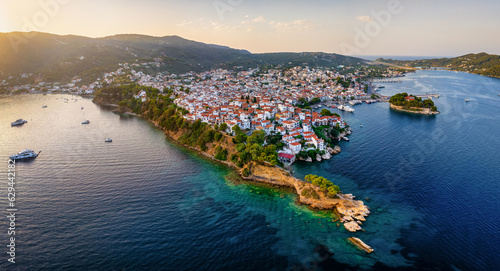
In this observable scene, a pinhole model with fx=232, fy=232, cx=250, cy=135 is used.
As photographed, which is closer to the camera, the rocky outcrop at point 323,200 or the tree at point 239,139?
the rocky outcrop at point 323,200

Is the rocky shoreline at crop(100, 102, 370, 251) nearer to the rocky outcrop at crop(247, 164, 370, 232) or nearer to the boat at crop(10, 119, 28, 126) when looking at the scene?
the rocky outcrop at crop(247, 164, 370, 232)

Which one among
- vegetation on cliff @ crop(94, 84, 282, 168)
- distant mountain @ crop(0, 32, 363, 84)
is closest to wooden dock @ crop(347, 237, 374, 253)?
vegetation on cliff @ crop(94, 84, 282, 168)

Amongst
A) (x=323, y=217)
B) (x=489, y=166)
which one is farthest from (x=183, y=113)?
(x=489, y=166)

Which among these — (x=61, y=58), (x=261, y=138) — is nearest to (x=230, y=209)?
(x=261, y=138)

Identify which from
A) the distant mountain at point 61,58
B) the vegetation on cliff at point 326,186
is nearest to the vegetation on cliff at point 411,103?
the vegetation on cliff at point 326,186

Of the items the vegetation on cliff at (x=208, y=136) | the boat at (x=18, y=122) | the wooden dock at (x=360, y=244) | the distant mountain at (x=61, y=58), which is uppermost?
the distant mountain at (x=61, y=58)

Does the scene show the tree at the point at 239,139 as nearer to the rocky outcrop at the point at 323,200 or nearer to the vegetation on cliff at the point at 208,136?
the vegetation on cliff at the point at 208,136

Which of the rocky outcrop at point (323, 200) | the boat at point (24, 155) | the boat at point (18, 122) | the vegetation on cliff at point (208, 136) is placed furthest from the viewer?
the boat at point (18, 122)
